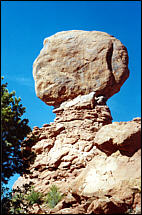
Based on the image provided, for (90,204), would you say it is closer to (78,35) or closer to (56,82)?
(56,82)

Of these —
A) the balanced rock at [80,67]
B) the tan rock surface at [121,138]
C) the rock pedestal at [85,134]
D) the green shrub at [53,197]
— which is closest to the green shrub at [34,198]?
the green shrub at [53,197]

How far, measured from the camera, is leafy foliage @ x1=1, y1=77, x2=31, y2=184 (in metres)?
13.7

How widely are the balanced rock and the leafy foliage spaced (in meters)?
8.69

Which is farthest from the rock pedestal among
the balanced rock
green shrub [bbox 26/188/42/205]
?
green shrub [bbox 26/188/42/205]

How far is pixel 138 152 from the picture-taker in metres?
14.2

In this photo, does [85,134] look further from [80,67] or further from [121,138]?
[121,138]

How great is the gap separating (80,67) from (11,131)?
11.4m

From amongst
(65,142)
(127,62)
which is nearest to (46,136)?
(65,142)

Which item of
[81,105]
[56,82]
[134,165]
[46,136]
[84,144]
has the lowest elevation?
[134,165]

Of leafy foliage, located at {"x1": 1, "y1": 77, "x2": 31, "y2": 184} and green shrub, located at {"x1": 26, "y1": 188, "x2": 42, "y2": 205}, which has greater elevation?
leafy foliage, located at {"x1": 1, "y1": 77, "x2": 31, "y2": 184}

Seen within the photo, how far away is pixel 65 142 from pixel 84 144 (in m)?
1.50

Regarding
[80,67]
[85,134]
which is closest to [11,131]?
[85,134]

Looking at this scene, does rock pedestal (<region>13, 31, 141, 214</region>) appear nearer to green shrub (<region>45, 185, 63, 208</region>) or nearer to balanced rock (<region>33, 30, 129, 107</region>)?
balanced rock (<region>33, 30, 129, 107</region>)

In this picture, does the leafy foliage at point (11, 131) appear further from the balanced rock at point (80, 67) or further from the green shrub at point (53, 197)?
the balanced rock at point (80, 67)
